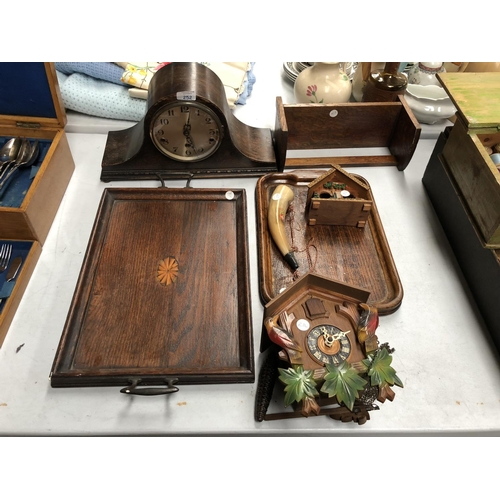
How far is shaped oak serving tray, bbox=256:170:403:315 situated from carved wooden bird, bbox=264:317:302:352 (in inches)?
9.2

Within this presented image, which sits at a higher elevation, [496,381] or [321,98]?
[321,98]

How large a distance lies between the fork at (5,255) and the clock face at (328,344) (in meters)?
0.82

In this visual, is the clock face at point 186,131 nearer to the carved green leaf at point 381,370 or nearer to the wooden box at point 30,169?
the wooden box at point 30,169

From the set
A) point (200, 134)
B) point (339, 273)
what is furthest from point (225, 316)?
point (200, 134)

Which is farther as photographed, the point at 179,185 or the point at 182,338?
the point at 179,185

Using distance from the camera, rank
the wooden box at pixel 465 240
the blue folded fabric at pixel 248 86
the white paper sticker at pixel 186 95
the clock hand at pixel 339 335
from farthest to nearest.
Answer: the blue folded fabric at pixel 248 86 → the white paper sticker at pixel 186 95 → the wooden box at pixel 465 240 → the clock hand at pixel 339 335

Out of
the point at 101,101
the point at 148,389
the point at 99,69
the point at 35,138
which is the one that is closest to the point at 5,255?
the point at 35,138

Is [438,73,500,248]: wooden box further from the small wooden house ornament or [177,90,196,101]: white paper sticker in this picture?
[177,90,196,101]: white paper sticker

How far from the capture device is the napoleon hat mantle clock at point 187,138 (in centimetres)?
132

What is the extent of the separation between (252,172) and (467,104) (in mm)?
644

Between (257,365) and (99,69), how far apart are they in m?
1.23

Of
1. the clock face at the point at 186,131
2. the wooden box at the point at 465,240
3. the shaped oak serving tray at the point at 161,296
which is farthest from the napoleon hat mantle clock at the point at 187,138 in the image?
the wooden box at the point at 465,240

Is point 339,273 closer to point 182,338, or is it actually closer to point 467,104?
point 182,338

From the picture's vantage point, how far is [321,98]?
5.18 feet
